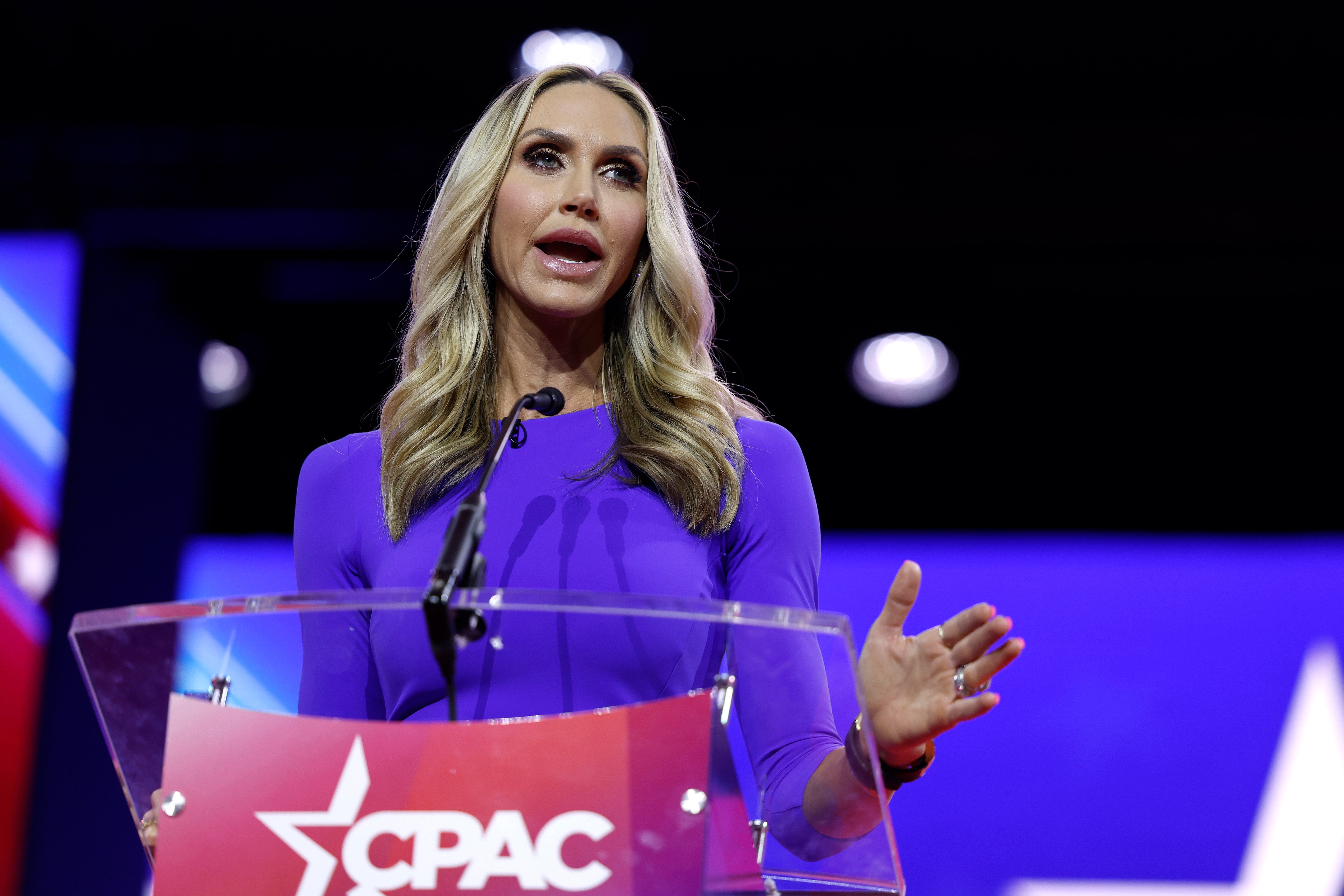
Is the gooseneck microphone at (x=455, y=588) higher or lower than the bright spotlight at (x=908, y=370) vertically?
lower

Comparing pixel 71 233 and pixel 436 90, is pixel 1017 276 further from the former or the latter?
pixel 71 233

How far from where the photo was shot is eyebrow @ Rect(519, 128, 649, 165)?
1.69 meters

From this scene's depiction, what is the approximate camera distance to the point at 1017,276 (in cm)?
449

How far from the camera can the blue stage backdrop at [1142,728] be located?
4.16 metres

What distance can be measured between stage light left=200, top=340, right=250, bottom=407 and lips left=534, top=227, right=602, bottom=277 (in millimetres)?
3457

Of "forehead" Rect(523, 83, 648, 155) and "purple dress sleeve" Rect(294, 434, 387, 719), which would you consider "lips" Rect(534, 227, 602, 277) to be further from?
"purple dress sleeve" Rect(294, 434, 387, 719)

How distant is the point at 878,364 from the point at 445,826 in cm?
397

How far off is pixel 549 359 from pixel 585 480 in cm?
Result: 25

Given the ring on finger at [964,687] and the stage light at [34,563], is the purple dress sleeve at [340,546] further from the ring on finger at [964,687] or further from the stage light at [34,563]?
the stage light at [34,563]

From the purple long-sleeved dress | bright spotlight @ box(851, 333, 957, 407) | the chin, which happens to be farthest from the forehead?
bright spotlight @ box(851, 333, 957, 407)

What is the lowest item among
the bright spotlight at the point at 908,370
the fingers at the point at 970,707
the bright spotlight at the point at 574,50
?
the fingers at the point at 970,707

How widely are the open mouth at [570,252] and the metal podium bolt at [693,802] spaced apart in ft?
2.93

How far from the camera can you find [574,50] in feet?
12.6

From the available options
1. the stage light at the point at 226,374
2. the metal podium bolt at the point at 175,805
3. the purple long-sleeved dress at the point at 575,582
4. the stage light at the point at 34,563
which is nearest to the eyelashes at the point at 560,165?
the purple long-sleeved dress at the point at 575,582
